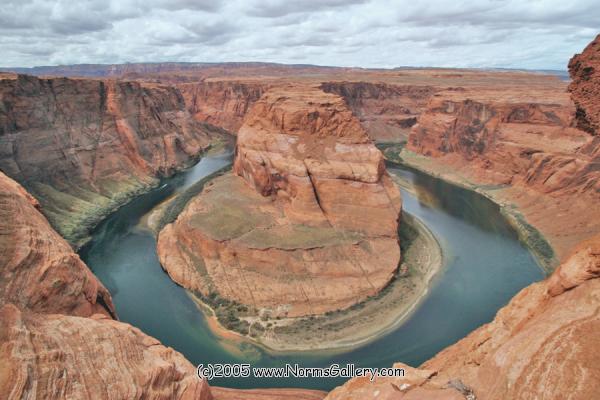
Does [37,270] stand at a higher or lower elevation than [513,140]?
lower

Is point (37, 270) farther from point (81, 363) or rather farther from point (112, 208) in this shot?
point (112, 208)

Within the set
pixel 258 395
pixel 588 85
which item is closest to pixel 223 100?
pixel 258 395

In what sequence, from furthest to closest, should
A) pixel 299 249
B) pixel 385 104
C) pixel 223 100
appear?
1. pixel 223 100
2. pixel 385 104
3. pixel 299 249

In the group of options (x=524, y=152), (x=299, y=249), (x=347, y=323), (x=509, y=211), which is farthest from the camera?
(x=524, y=152)

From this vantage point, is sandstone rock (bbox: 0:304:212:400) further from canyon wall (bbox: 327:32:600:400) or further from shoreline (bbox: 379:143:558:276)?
shoreline (bbox: 379:143:558:276)

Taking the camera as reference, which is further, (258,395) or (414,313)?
(414,313)

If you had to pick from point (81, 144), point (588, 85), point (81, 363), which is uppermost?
point (588, 85)

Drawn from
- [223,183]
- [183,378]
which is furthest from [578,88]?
[223,183]
